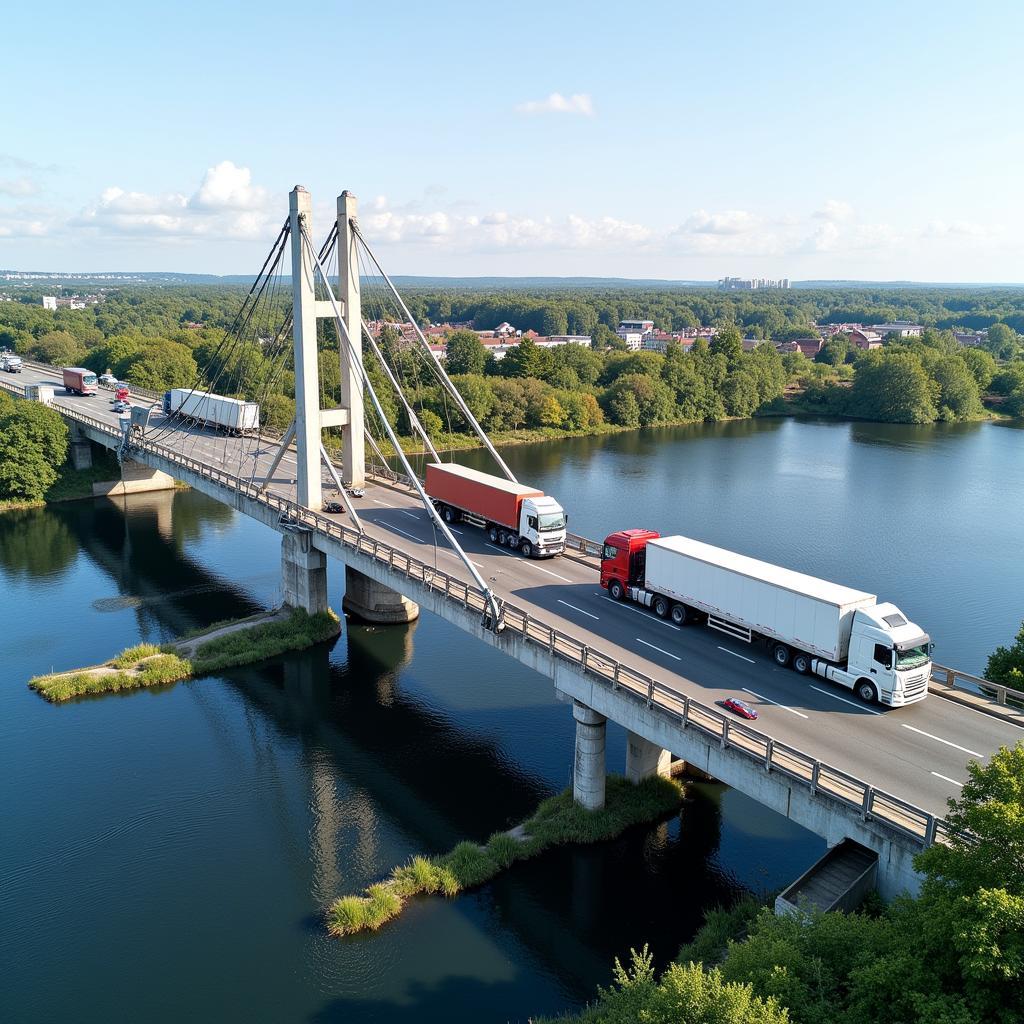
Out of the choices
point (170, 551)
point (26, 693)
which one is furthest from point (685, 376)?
point (26, 693)

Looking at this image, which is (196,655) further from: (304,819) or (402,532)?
(304,819)

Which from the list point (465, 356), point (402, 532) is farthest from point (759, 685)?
point (465, 356)

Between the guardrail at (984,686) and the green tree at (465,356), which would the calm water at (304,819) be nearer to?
the guardrail at (984,686)

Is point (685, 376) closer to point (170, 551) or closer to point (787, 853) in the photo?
point (170, 551)

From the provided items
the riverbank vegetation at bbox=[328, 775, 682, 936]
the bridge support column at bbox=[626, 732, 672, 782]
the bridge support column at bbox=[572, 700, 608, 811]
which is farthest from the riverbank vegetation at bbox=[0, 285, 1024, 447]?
the bridge support column at bbox=[572, 700, 608, 811]

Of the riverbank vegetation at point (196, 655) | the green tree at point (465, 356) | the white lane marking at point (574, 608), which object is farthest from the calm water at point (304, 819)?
the green tree at point (465, 356)

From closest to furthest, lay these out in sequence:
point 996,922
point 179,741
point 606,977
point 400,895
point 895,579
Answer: point 996,922 → point 606,977 → point 400,895 → point 179,741 → point 895,579
